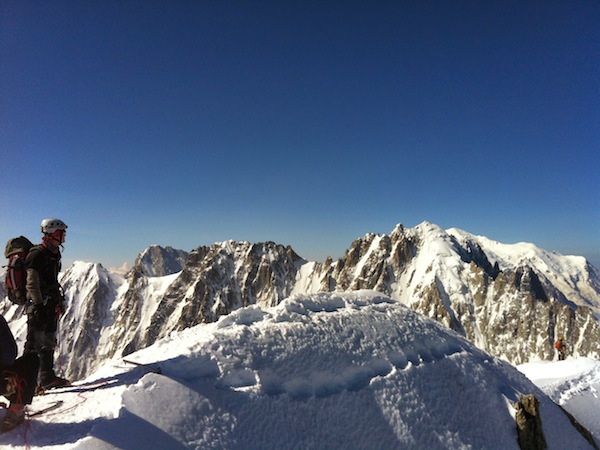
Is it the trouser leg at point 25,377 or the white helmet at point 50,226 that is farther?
the white helmet at point 50,226

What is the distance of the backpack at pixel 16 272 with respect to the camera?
7992 mm

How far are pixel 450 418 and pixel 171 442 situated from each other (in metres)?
7.07

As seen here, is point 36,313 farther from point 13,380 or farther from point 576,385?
point 576,385

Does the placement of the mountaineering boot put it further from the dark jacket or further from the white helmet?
the white helmet

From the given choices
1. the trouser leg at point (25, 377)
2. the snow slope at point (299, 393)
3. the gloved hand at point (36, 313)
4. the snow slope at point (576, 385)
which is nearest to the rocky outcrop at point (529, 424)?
the snow slope at point (299, 393)

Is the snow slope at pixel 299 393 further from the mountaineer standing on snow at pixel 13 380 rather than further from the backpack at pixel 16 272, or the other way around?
the backpack at pixel 16 272

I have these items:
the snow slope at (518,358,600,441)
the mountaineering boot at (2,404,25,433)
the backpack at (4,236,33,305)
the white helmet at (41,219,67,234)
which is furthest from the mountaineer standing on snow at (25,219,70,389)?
the snow slope at (518,358,600,441)

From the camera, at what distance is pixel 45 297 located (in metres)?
8.24

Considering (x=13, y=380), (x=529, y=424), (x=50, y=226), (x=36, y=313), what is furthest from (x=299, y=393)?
(x=529, y=424)

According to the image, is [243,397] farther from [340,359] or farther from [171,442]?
[340,359]

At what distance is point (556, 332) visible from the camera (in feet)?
473

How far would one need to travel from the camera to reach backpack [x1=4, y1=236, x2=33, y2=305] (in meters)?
7.99

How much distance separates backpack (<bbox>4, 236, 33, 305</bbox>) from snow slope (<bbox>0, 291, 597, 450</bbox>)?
93.0 inches

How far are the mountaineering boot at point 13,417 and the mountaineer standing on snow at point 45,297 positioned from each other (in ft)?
4.69
